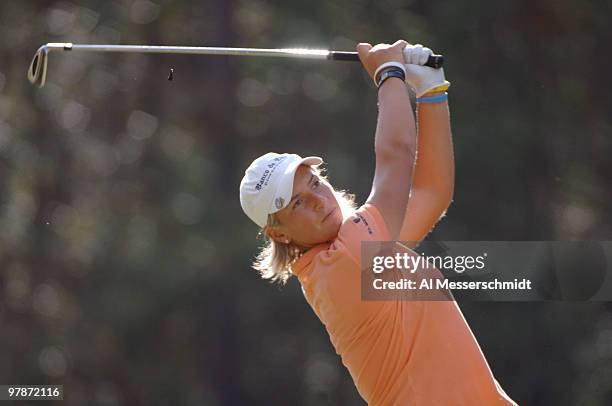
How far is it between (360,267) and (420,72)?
56cm

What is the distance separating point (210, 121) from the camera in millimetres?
9492

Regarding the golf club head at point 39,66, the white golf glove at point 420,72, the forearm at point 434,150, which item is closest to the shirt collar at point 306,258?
the forearm at point 434,150

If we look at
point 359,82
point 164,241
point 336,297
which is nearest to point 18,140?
point 164,241

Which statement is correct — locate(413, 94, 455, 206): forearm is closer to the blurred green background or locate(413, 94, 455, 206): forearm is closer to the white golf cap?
the white golf cap

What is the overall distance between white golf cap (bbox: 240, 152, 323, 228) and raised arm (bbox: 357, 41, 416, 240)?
183mm

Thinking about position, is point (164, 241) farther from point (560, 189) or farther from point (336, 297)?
point (336, 297)

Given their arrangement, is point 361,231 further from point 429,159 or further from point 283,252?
point 429,159

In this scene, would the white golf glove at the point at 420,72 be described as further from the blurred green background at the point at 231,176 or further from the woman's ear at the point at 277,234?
the blurred green background at the point at 231,176

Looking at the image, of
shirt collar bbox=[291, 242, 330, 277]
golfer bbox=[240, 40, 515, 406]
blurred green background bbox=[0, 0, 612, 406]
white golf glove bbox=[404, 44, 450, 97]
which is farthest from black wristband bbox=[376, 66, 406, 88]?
blurred green background bbox=[0, 0, 612, 406]

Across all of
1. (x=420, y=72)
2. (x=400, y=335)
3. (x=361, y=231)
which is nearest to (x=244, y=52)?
(x=420, y=72)

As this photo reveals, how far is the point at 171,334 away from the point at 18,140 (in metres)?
2.19

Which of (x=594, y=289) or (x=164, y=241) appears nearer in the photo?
(x=594, y=289)

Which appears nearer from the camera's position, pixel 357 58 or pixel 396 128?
pixel 396 128

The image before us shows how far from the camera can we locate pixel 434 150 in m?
2.70
